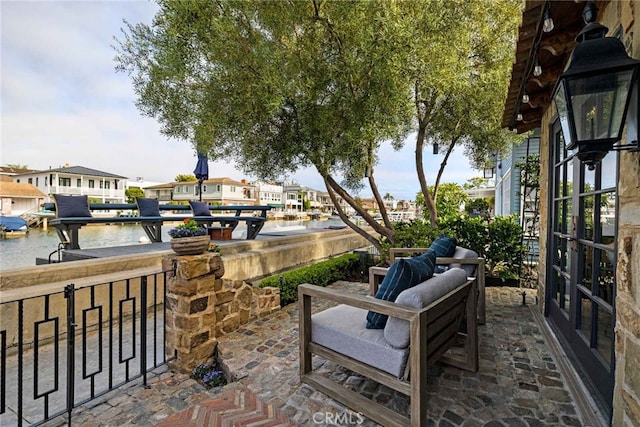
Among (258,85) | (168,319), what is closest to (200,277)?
(168,319)

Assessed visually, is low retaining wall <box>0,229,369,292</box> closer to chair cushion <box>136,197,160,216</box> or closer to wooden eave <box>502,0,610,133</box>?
chair cushion <box>136,197,160,216</box>

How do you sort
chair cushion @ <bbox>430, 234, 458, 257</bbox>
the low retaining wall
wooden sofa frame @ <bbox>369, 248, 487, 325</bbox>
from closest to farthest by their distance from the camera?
1. wooden sofa frame @ <bbox>369, 248, 487, 325</bbox>
2. the low retaining wall
3. chair cushion @ <bbox>430, 234, 458, 257</bbox>

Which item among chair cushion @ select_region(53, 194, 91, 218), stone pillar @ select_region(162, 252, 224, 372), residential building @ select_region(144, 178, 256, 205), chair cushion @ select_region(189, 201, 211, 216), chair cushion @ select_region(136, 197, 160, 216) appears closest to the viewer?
stone pillar @ select_region(162, 252, 224, 372)

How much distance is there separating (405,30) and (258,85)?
199 cm

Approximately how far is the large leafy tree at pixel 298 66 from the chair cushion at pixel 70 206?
214 cm

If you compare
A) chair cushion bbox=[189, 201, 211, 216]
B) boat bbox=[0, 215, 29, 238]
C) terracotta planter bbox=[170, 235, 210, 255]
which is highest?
chair cushion bbox=[189, 201, 211, 216]

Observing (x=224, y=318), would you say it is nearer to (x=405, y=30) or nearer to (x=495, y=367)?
(x=495, y=367)

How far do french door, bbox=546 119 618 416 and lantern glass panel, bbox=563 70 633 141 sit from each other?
61cm

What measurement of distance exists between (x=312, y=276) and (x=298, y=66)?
339 cm

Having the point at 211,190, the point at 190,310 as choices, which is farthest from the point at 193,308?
the point at 211,190

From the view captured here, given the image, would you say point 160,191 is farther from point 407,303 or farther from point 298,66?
point 407,303

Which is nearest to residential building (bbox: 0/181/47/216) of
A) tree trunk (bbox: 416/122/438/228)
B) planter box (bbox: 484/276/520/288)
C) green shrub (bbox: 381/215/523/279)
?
green shrub (bbox: 381/215/523/279)

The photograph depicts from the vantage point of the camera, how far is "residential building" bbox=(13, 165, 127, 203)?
21.3 metres

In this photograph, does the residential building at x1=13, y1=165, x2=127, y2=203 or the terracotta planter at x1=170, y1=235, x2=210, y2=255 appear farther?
the residential building at x1=13, y1=165, x2=127, y2=203
